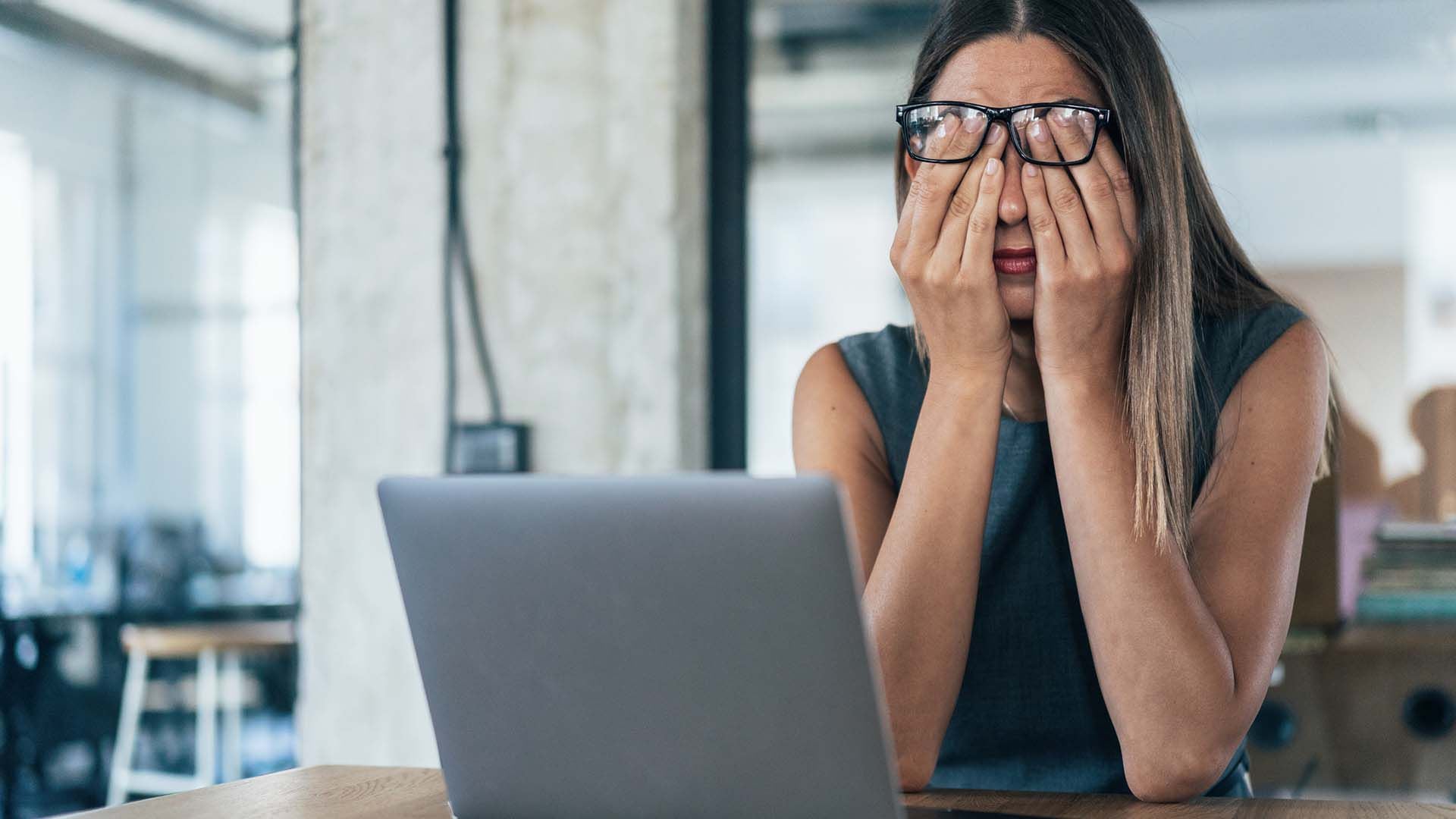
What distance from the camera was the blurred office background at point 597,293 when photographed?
1805 millimetres

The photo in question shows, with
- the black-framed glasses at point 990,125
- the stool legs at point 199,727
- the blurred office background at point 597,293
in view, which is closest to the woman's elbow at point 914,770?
the black-framed glasses at point 990,125

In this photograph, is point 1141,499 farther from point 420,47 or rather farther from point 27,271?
point 27,271

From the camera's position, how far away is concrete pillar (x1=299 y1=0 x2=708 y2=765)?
1792mm

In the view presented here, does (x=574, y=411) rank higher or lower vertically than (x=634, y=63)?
lower

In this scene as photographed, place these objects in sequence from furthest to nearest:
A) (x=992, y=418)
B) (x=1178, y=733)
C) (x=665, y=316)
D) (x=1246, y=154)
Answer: (x=1246, y=154) → (x=665, y=316) → (x=992, y=418) → (x=1178, y=733)

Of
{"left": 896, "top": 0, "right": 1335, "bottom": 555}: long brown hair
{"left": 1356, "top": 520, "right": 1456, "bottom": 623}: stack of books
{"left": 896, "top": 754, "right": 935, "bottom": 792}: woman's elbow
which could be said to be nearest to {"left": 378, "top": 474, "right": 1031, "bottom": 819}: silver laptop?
A: {"left": 896, "top": 754, "right": 935, "bottom": 792}: woman's elbow

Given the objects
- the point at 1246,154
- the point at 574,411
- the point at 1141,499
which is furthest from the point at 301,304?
the point at 1246,154

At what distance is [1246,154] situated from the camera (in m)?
1.99

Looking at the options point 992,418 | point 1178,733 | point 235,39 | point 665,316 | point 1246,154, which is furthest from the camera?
point 235,39

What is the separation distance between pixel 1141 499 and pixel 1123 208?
0.25 meters

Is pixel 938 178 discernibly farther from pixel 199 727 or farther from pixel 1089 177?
pixel 199 727

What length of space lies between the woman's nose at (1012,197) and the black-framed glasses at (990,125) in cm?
1

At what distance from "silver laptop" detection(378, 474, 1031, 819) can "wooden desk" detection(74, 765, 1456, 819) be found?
15cm

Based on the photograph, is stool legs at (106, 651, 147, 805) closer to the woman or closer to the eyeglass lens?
the woman
